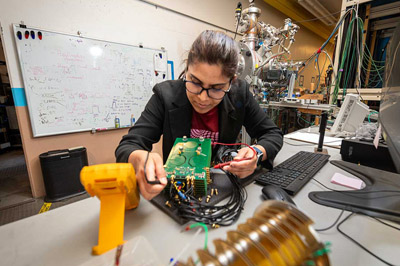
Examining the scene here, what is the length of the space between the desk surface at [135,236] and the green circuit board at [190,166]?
101mm

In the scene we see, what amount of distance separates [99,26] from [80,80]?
2.11 feet

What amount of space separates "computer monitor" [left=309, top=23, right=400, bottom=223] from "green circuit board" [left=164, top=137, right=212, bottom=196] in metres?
0.36

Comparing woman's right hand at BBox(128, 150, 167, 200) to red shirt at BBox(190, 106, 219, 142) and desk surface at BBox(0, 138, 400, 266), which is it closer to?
desk surface at BBox(0, 138, 400, 266)

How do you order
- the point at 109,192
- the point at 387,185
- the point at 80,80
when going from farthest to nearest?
the point at 80,80, the point at 387,185, the point at 109,192

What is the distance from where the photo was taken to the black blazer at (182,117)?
91 cm

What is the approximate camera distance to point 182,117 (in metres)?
0.94

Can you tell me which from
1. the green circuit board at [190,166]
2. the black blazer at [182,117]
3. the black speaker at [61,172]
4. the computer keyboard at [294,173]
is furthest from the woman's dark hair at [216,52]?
the black speaker at [61,172]

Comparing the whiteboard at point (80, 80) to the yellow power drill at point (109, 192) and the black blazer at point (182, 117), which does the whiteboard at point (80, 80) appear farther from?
the yellow power drill at point (109, 192)

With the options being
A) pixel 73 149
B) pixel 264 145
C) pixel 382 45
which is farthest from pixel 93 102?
pixel 382 45

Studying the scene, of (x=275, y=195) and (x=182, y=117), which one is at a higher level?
(x=182, y=117)

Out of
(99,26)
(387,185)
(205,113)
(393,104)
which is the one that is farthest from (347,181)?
(99,26)

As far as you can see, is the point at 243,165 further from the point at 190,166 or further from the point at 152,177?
the point at 152,177

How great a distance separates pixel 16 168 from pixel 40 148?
4.70 feet

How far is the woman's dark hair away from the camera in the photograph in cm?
72
